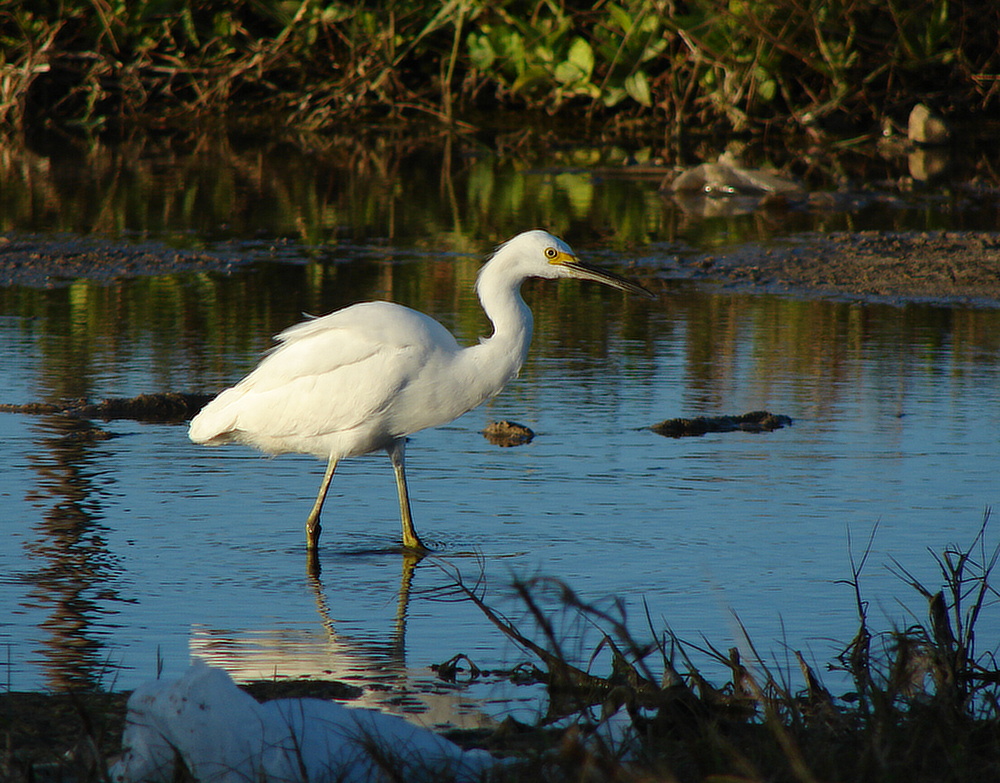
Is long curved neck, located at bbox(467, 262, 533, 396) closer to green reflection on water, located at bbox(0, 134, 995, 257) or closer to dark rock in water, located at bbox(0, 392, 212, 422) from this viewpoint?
dark rock in water, located at bbox(0, 392, 212, 422)

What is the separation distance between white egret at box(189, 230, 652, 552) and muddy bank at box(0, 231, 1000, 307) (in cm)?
525

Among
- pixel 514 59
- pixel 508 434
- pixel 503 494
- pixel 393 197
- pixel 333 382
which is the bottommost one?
pixel 503 494

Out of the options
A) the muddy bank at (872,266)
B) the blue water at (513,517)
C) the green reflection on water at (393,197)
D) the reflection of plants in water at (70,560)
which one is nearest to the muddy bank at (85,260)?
the green reflection on water at (393,197)

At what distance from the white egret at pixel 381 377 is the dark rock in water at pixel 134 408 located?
138cm

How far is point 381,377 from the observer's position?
18.9 ft

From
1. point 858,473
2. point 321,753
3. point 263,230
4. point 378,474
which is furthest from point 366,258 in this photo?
point 321,753

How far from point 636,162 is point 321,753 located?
15293mm

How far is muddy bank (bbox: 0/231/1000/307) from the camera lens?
425 inches

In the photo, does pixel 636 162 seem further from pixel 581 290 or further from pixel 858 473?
pixel 858 473

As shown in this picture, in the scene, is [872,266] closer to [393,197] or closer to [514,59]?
[393,197]

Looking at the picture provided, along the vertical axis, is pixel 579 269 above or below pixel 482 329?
above

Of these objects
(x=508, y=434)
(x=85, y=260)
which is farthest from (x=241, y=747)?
(x=85, y=260)

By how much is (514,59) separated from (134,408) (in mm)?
13180

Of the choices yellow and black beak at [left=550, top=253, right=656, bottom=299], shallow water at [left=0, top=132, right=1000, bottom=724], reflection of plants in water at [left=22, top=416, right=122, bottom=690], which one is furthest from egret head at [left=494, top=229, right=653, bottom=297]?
reflection of plants in water at [left=22, top=416, right=122, bottom=690]
